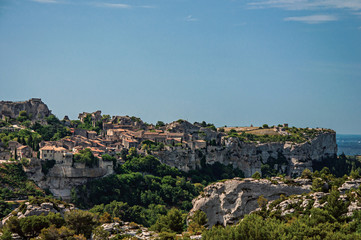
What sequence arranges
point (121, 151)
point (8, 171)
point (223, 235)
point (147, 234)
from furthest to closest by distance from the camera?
point (121, 151) → point (8, 171) → point (147, 234) → point (223, 235)

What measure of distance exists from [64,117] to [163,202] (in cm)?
4625

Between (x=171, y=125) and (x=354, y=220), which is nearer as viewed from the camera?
(x=354, y=220)

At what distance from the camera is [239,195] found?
6650cm

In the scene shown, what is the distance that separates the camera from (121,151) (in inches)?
3858

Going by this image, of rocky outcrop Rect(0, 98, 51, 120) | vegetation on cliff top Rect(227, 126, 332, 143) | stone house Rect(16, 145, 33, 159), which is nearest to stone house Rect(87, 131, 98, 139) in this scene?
rocky outcrop Rect(0, 98, 51, 120)

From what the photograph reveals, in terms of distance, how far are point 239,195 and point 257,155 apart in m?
53.3

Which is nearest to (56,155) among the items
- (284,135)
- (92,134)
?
(92,134)

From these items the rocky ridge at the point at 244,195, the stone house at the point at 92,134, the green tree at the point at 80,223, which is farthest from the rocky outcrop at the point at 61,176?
the green tree at the point at 80,223

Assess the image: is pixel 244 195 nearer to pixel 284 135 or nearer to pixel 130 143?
pixel 130 143

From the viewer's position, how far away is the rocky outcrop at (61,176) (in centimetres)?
8500

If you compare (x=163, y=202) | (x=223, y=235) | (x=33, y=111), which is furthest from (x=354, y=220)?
(x=33, y=111)

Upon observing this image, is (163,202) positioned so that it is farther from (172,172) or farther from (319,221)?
(319,221)

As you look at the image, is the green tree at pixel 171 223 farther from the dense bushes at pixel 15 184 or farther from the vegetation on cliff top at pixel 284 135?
the vegetation on cliff top at pixel 284 135

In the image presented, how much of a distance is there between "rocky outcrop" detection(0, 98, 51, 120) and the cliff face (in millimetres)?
30854
